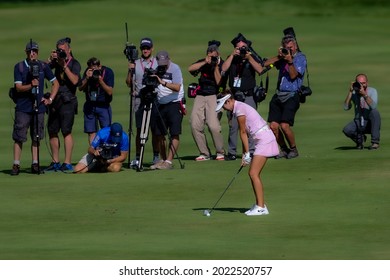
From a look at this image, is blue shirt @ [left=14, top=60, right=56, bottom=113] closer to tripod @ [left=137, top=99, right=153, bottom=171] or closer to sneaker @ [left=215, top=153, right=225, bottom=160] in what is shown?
tripod @ [left=137, top=99, right=153, bottom=171]

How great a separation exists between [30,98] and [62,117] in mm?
854

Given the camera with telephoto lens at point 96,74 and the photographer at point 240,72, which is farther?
the photographer at point 240,72

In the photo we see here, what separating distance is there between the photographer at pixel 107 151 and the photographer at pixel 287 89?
287 centimetres

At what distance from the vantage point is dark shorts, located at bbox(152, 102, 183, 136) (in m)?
25.4

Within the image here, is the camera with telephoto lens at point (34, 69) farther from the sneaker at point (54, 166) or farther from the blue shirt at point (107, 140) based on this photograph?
the sneaker at point (54, 166)

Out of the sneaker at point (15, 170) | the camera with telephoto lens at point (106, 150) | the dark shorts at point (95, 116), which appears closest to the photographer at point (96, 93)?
the dark shorts at point (95, 116)

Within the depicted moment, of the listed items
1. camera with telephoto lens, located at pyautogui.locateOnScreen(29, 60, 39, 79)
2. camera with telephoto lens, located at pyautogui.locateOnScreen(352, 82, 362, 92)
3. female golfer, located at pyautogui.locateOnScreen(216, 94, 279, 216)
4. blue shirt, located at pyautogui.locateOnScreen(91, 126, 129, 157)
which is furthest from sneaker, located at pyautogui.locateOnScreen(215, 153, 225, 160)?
female golfer, located at pyautogui.locateOnScreen(216, 94, 279, 216)

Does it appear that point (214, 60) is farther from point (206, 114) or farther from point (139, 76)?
point (139, 76)

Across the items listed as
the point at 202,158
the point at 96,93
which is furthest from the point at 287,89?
the point at 96,93

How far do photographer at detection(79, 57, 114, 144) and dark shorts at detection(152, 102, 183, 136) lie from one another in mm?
901

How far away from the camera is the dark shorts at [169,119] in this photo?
25375mm

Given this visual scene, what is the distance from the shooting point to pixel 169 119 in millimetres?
25422

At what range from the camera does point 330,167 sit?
24844 millimetres

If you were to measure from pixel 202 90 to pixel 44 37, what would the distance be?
23.0 metres
